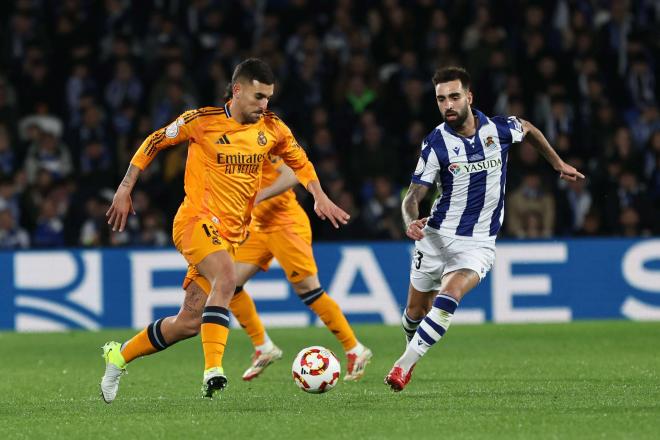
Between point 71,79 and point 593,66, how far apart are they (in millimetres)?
6814

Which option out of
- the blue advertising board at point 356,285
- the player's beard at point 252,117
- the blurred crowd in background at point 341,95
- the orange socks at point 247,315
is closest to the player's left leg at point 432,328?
the player's beard at point 252,117

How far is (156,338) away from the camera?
8016mm

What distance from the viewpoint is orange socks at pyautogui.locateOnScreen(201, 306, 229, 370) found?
7.71 meters

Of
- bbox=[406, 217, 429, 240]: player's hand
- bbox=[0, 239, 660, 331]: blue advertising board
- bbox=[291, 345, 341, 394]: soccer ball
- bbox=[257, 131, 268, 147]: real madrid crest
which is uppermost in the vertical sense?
bbox=[257, 131, 268, 147]: real madrid crest

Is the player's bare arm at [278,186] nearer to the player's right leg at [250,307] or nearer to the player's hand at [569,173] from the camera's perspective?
the player's right leg at [250,307]

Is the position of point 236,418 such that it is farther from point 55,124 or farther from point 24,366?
point 55,124

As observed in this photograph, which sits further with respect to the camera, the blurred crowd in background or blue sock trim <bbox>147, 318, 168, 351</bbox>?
the blurred crowd in background

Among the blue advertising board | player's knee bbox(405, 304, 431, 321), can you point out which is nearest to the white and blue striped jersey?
player's knee bbox(405, 304, 431, 321)

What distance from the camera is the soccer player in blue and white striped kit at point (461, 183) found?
8.46 meters

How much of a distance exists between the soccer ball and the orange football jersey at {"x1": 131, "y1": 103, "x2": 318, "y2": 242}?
0.89 m

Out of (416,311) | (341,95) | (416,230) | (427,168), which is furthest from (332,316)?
(341,95)

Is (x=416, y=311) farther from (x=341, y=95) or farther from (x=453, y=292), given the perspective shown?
(x=341, y=95)

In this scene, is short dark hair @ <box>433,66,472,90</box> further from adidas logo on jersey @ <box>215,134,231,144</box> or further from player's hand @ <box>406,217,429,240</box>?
adidas logo on jersey @ <box>215,134,231,144</box>

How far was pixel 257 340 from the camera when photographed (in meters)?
9.90
